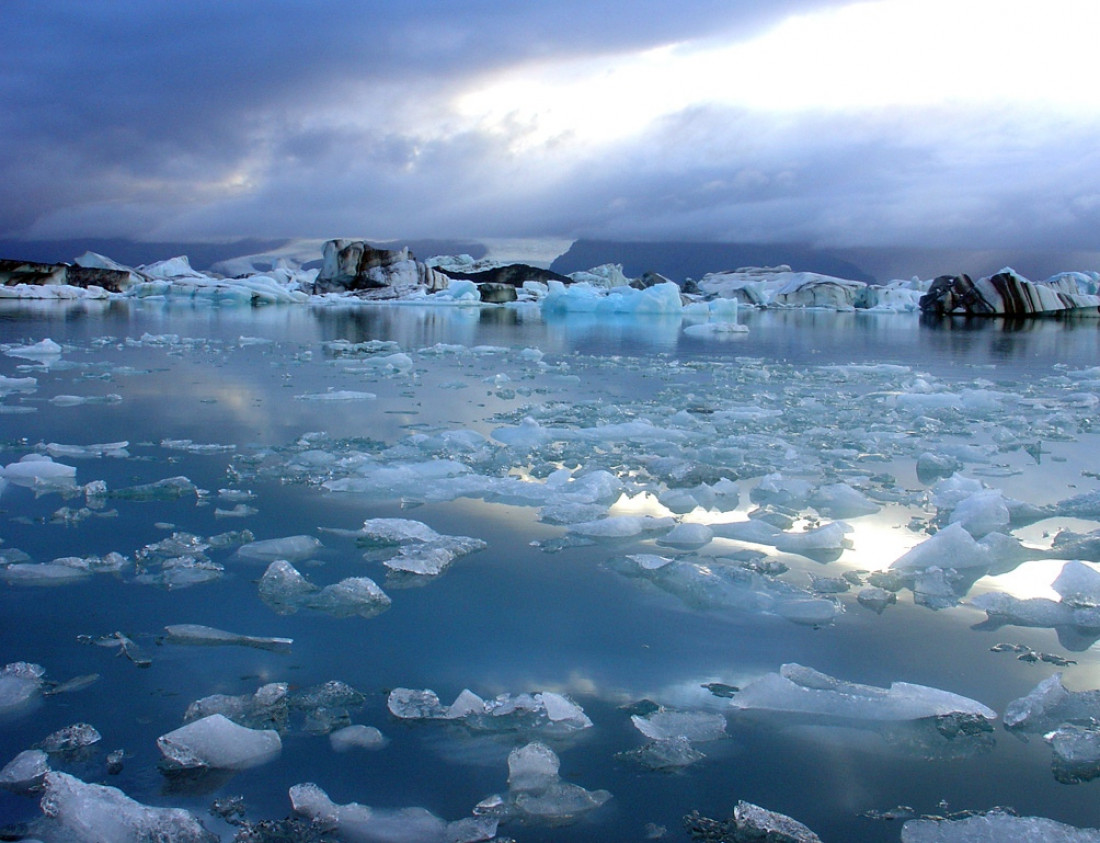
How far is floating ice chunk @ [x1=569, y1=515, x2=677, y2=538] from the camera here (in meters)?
3.26

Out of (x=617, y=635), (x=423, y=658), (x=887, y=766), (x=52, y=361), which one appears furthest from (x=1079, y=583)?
(x=52, y=361)

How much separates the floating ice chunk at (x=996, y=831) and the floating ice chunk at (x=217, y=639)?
1.54m

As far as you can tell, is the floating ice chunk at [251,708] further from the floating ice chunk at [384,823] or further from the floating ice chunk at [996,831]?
the floating ice chunk at [996,831]

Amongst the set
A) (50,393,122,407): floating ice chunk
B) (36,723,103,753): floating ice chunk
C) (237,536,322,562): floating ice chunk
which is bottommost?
(36,723,103,753): floating ice chunk

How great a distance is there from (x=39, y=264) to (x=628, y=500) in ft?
160

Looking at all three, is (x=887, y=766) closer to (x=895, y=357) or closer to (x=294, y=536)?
(x=294, y=536)

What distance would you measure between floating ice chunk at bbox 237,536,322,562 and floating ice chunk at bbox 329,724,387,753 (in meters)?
1.15

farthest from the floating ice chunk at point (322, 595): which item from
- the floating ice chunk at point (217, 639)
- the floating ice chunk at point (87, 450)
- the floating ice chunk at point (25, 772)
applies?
the floating ice chunk at point (87, 450)

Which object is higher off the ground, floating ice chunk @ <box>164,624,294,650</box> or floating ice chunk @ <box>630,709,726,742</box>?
floating ice chunk @ <box>164,624,294,650</box>

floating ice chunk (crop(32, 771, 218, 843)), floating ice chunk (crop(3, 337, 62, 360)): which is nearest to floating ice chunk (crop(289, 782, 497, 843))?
floating ice chunk (crop(32, 771, 218, 843))

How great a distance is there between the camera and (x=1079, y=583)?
2658mm

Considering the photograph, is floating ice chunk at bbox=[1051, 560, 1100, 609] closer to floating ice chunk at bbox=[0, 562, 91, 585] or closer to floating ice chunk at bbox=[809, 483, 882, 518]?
floating ice chunk at bbox=[809, 483, 882, 518]

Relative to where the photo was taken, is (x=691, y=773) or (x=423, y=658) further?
(x=423, y=658)

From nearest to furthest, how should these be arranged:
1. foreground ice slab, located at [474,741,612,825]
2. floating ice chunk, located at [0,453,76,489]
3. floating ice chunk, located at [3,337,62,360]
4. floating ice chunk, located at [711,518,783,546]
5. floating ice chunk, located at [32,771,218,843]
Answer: floating ice chunk, located at [32,771,218,843], foreground ice slab, located at [474,741,612,825], floating ice chunk, located at [711,518,783,546], floating ice chunk, located at [0,453,76,489], floating ice chunk, located at [3,337,62,360]
